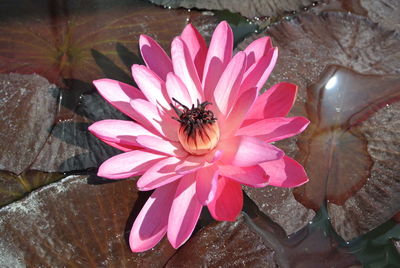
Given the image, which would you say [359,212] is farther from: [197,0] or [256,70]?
[197,0]

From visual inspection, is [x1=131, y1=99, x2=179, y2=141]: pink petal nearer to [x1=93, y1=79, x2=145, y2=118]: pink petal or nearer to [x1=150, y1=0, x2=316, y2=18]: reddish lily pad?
[x1=93, y1=79, x2=145, y2=118]: pink petal

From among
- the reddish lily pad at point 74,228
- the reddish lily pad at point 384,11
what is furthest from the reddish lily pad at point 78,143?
the reddish lily pad at point 384,11

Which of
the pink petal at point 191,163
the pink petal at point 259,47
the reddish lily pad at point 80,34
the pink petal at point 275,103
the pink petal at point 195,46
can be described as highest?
the reddish lily pad at point 80,34

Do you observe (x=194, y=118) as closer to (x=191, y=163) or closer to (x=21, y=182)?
(x=191, y=163)

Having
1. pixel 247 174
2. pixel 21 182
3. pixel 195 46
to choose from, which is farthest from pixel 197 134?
pixel 21 182

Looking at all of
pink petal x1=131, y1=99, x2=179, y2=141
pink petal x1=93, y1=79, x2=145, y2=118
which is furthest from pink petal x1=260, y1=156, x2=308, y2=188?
pink petal x1=93, y1=79, x2=145, y2=118

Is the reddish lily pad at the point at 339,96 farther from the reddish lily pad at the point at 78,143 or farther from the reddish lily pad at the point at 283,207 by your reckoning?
the reddish lily pad at the point at 78,143
